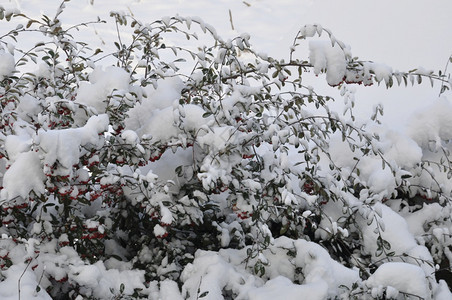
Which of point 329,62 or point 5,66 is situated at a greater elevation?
point 329,62

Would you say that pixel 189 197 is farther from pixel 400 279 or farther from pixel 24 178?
pixel 400 279

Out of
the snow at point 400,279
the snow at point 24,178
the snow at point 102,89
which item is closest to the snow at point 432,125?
the snow at point 400,279

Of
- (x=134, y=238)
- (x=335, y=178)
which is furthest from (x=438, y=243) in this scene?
(x=134, y=238)

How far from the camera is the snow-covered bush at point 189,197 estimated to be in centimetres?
209

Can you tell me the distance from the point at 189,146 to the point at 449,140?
1539mm

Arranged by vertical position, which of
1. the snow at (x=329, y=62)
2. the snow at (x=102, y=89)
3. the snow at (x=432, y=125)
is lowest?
the snow at (x=432, y=125)

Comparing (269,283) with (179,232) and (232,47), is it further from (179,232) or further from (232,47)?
(232,47)

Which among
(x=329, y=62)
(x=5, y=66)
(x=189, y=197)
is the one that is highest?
Result: (x=329, y=62)

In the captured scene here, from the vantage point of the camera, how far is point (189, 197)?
7.95 feet

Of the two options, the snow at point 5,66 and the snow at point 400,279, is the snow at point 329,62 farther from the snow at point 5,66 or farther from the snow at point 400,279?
the snow at point 5,66

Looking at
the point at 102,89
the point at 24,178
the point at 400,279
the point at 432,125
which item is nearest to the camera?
the point at 24,178

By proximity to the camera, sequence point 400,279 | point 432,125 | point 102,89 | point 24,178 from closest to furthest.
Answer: point 24,178
point 400,279
point 102,89
point 432,125

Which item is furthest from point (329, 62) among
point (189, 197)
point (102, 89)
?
point (102, 89)

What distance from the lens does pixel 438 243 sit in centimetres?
258
